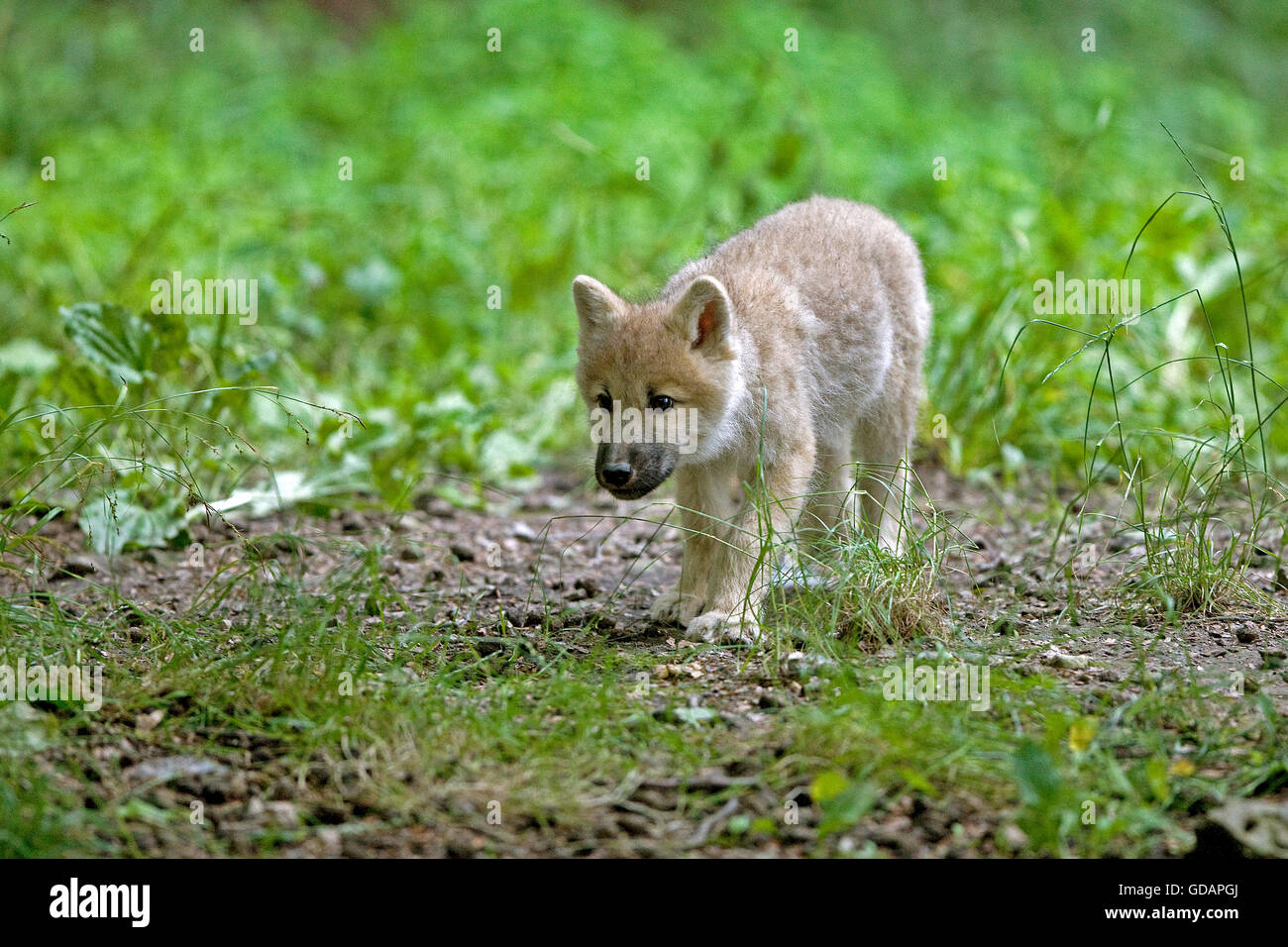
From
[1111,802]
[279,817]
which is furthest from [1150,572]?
[279,817]

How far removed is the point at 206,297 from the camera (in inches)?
307

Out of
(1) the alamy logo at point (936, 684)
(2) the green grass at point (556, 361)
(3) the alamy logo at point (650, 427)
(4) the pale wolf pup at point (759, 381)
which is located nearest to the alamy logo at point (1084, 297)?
(2) the green grass at point (556, 361)

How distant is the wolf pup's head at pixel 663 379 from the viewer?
18.2 feet

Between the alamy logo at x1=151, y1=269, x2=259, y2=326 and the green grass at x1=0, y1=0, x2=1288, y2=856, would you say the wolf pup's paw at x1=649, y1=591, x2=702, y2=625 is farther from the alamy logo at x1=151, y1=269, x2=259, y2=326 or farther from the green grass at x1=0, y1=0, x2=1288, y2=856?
the alamy logo at x1=151, y1=269, x2=259, y2=326

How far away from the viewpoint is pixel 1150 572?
17.9ft

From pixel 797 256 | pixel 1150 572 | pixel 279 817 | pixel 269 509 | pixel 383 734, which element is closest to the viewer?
pixel 279 817

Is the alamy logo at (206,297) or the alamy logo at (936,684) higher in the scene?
the alamy logo at (206,297)

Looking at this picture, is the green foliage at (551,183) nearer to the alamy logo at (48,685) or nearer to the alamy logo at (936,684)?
the alamy logo at (48,685)

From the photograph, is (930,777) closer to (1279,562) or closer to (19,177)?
(1279,562)

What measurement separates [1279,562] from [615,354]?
297 cm

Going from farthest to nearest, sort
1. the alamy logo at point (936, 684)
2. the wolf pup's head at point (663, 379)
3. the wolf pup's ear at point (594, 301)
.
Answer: the wolf pup's ear at point (594, 301) → the wolf pup's head at point (663, 379) → the alamy logo at point (936, 684)

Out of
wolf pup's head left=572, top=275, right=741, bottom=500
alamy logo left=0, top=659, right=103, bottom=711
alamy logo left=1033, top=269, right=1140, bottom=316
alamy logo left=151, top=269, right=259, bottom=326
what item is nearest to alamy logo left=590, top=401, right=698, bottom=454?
wolf pup's head left=572, top=275, right=741, bottom=500

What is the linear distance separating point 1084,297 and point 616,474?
4113mm
